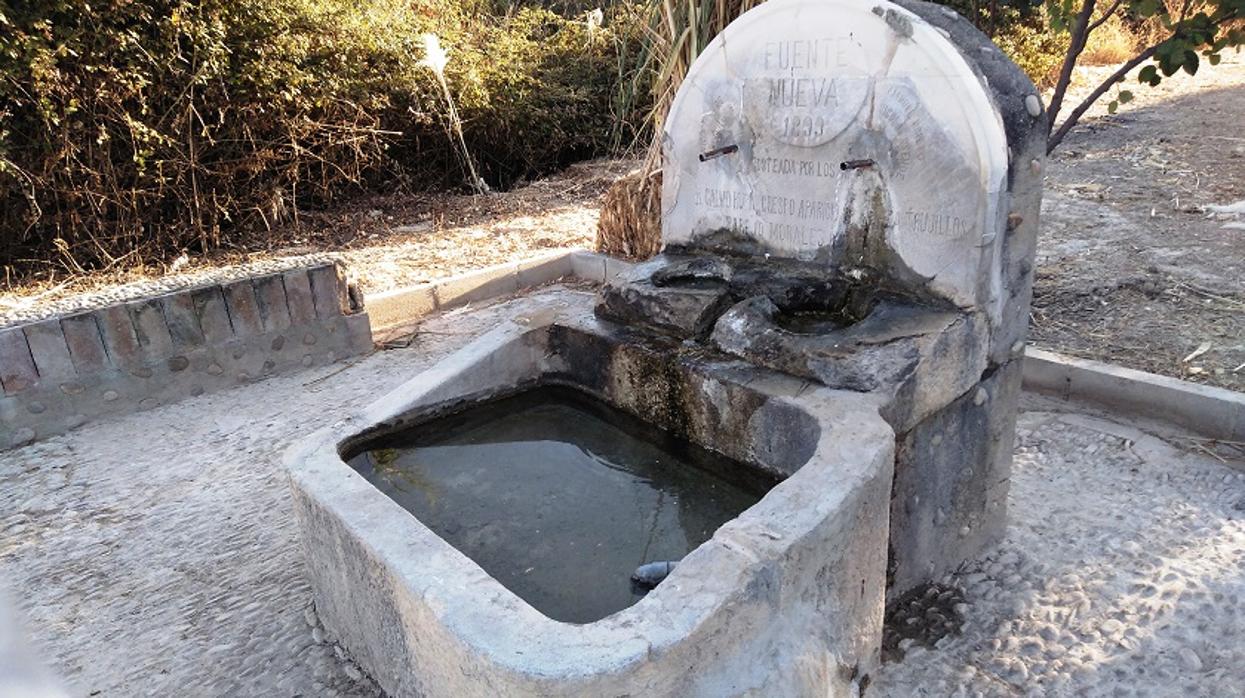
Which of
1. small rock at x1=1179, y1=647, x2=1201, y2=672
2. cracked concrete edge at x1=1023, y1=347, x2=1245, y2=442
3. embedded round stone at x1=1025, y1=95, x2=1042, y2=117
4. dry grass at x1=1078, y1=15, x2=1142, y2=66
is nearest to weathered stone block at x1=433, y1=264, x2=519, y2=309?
cracked concrete edge at x1=1023, y1=347, x2=1245, y2=442

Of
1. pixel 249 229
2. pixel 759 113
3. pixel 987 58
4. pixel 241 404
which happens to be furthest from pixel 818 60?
pixel 249 229

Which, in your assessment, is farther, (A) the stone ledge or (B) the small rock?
(A) the stone ledge

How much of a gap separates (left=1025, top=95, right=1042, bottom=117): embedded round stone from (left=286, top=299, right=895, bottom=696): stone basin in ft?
2.68

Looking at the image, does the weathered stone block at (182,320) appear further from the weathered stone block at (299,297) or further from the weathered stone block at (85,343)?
the weathered stone block at (299,297)

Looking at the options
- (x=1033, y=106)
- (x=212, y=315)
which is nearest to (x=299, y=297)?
(x=212, y=315)

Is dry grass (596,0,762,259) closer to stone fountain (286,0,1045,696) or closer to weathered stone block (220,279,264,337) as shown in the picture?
stone fountain (286,0,1045,696)

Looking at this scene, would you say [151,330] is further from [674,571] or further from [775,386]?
[674,571]

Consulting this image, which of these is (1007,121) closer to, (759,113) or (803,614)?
(759,113)

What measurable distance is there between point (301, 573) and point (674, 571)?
4.54ft

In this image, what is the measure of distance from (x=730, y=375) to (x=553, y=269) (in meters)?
2.94

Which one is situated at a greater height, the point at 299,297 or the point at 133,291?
the point at 133,291

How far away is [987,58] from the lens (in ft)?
6.37

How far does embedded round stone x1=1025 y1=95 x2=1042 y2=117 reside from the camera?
1.89 m

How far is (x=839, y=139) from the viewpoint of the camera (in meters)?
2.12
